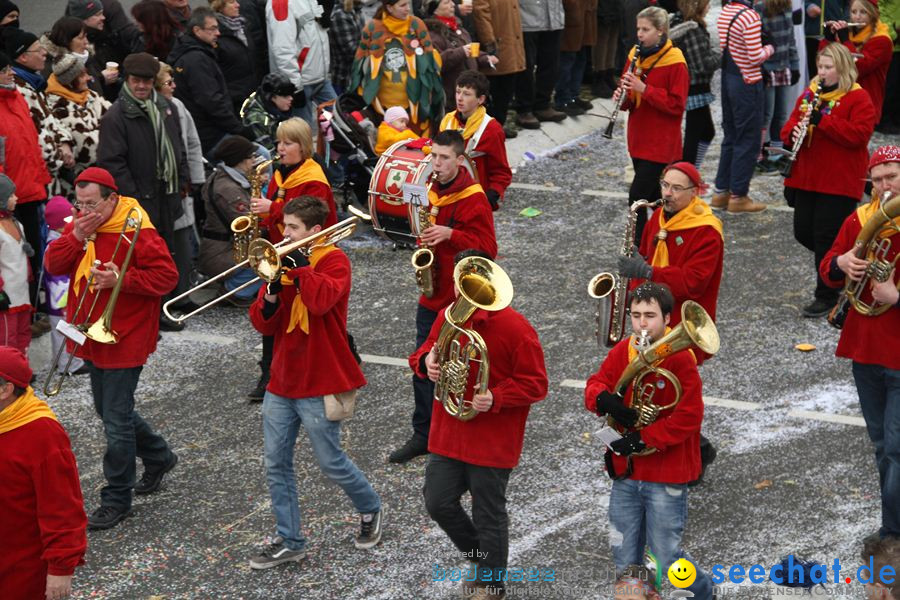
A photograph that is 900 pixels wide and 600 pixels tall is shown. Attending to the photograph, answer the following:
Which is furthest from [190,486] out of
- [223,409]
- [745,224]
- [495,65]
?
[495,65]

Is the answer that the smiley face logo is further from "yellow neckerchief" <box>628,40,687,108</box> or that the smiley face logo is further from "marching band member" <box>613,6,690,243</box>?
"yellow neckerchief" <box>628,40,687,108</box>

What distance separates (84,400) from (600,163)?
688cm

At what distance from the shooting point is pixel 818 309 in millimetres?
9797

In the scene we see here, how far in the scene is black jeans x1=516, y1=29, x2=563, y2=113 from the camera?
14508 millimetres

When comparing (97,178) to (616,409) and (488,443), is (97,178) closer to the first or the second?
(488,443)

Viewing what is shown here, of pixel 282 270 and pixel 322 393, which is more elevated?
pixel 282 270

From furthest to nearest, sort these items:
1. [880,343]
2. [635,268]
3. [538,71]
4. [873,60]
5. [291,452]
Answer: [538,71], [873,60], [635,268], [291,452], [880,343]

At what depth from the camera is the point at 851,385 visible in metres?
8.66

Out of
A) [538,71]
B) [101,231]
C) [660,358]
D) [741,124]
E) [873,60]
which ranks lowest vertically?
[538,71]

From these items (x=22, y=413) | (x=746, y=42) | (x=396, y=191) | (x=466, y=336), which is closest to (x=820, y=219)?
(x=746, y=42)

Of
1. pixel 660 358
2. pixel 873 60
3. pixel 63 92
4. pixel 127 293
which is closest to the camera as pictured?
pixel 660 358

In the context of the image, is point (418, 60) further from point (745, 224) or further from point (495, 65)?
point (745, 224)

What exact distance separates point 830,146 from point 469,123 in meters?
2.80

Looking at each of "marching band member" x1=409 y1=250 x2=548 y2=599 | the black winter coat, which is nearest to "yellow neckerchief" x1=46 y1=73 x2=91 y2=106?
the black winter coat
